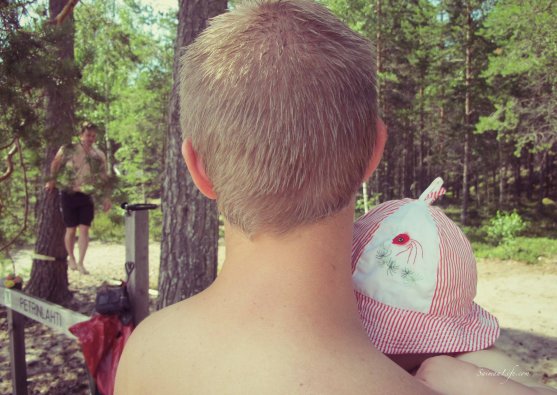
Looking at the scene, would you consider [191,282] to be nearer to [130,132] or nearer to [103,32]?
[103,32]

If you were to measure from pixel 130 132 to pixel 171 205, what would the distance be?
16140 mm

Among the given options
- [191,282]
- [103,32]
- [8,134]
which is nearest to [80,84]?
[8,134]

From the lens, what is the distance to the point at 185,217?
3990 mm

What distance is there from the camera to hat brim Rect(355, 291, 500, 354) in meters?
1.04

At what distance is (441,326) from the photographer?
3.43 feet

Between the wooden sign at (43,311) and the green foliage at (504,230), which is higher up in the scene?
the wooden sign at (43,311)

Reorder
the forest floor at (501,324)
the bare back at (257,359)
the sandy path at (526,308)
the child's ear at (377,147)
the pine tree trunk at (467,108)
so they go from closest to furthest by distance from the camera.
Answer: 1. the bare back at (257,359)
2. the child's ear at (377,147)
3. the forest floor at (501,324)
4. the sandy path at (526,308)
5. the pine tree trunk at (467,108)

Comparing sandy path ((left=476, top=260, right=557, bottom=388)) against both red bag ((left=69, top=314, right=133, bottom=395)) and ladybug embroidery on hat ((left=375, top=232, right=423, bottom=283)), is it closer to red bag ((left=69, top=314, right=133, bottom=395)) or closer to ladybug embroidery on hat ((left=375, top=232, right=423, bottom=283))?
red bag ((left=69, top=314, right=133, bottom=395))

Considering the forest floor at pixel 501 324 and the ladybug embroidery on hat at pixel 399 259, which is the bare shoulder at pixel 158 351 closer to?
the ladybug embroidery on hat at pixel 399 259

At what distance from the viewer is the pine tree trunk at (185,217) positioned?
13.1 ft

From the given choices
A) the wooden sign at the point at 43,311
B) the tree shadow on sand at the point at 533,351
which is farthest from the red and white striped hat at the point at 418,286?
the tree shadow on sand at the point at 533,351

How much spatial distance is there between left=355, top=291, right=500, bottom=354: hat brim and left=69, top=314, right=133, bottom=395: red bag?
76.7 inches

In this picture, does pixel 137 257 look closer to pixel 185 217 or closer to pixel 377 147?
pixel 185 217

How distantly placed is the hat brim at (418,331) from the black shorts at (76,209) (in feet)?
20.7
